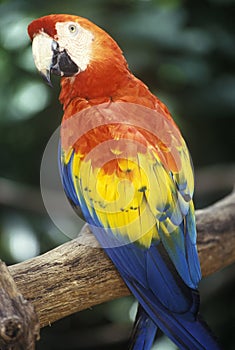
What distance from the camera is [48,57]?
723 millimetres

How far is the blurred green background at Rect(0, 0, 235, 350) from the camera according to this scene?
1.29m

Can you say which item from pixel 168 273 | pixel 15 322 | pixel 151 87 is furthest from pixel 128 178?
pixel 151 87

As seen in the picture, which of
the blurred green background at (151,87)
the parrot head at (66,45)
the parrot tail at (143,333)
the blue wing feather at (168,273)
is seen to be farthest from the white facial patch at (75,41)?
the blurred green background at (151,87)

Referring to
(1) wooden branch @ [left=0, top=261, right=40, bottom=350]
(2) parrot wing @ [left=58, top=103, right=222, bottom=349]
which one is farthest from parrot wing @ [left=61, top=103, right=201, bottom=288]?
(1) wooden branch @ [left=0, top=261, right=40, bottom=350]

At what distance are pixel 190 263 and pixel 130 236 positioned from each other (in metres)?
0.08

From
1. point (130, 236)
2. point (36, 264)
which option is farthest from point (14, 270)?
point (130, 236)

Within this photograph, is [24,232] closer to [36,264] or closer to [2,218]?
[2,218]

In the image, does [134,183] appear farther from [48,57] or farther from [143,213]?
[48,57]

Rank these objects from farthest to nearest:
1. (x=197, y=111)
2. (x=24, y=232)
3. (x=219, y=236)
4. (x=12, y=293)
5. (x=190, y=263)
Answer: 1. (x=197, y=111)
2. (x=24, y=232)
3. (x=219, y=236)
4. (x=190, y=263)
5. (x=12, y=293)

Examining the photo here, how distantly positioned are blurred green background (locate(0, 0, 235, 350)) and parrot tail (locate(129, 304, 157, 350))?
50cm

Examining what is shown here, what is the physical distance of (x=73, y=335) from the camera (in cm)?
136

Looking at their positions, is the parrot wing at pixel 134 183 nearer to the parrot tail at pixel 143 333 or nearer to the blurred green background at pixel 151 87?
the parrot tail at pixel 143 333

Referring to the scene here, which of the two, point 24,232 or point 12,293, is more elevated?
point 12,293

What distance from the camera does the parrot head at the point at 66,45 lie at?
28.1 inches
